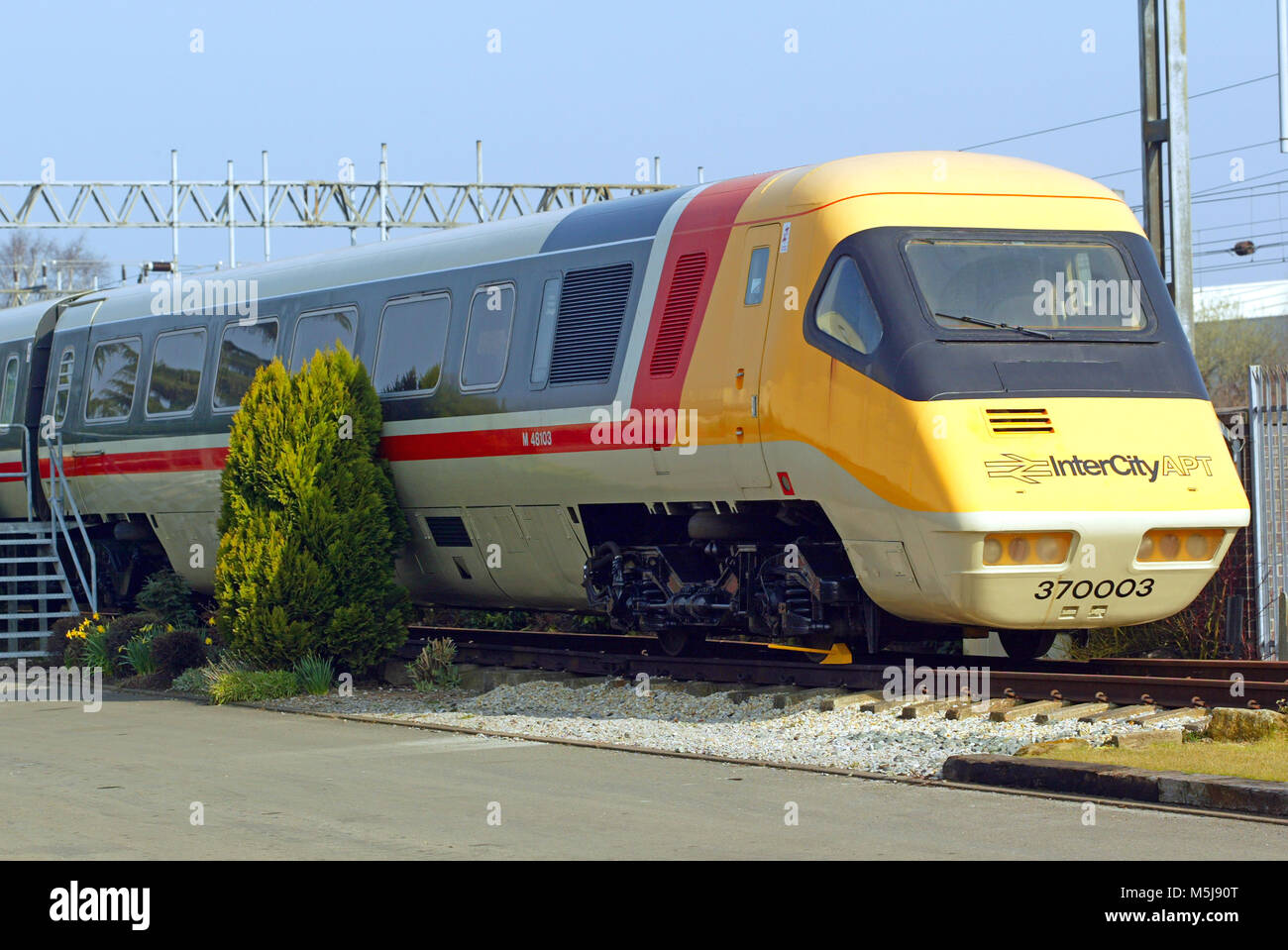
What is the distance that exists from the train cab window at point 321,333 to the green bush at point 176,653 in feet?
8.68

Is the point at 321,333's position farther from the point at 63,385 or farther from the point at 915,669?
the point at 915,669

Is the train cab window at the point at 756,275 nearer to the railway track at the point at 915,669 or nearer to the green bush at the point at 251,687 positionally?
the railway track at the point at 915,669

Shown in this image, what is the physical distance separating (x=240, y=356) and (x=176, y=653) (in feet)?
10.4

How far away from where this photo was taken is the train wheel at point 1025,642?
42.7ft

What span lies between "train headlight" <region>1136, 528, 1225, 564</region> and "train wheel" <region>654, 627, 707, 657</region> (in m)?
4.10

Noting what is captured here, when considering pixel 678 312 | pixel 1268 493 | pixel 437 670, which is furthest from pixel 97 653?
pixel 1268 493

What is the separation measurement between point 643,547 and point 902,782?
15.6 feet

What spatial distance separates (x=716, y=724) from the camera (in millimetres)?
11867

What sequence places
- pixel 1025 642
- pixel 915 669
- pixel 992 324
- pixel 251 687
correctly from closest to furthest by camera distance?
1. pixel 992 324
2. pixel 915 669
3. pixel 1025 642
4. pixel 251 687

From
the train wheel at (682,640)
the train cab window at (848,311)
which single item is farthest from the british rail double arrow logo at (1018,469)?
the train wheel at (682,640)

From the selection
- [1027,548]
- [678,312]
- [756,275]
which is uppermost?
[756,275]

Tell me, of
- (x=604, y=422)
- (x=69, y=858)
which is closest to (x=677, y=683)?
(x=604, y=422)

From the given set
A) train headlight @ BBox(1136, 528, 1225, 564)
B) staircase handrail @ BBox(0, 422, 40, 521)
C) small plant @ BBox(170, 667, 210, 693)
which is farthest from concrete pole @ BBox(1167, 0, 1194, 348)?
staircase handrail @ BBox(0, 422, 40, 521)

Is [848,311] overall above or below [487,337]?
below
